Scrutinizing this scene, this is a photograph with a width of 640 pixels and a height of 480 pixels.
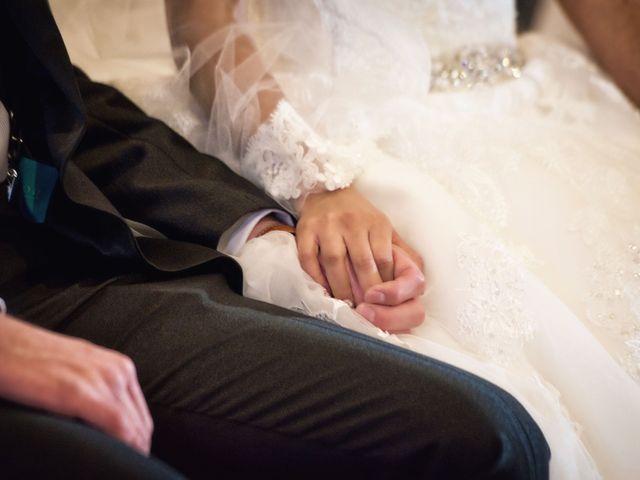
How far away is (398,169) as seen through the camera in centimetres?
80

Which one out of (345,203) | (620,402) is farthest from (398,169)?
(620,402)

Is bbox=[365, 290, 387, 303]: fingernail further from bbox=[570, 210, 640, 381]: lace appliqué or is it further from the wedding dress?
bbox=[570, 210, 640, 381]: lace appliqué

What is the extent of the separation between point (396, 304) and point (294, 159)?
0.22 meters

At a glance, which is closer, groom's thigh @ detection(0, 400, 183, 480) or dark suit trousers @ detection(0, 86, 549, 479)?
groom's thigh @ detection(0, 400, 183, 480)

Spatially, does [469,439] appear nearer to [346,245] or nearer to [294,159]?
[346,245]

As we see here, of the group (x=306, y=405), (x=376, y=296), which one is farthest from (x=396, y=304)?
(x=306, y=405)

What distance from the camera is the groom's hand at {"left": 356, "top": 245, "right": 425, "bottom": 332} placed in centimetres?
66

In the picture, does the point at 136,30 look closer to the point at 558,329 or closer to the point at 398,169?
the point at 398,169

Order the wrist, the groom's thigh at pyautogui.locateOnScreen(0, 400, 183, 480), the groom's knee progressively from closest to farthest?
the groom's thigh at pyautogui.locateOnScreen(0, 400, 183, 480) → the groom's knee → the wrist

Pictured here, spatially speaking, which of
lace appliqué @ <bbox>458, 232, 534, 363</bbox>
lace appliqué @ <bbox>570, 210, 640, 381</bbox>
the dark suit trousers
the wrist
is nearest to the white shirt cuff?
the wrist

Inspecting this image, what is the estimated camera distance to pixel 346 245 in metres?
0.72

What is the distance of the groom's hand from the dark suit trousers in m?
0.07

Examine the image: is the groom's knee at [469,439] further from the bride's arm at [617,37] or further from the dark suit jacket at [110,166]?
the bride's arm at [617,37]

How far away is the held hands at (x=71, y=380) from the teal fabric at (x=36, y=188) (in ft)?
0.58
